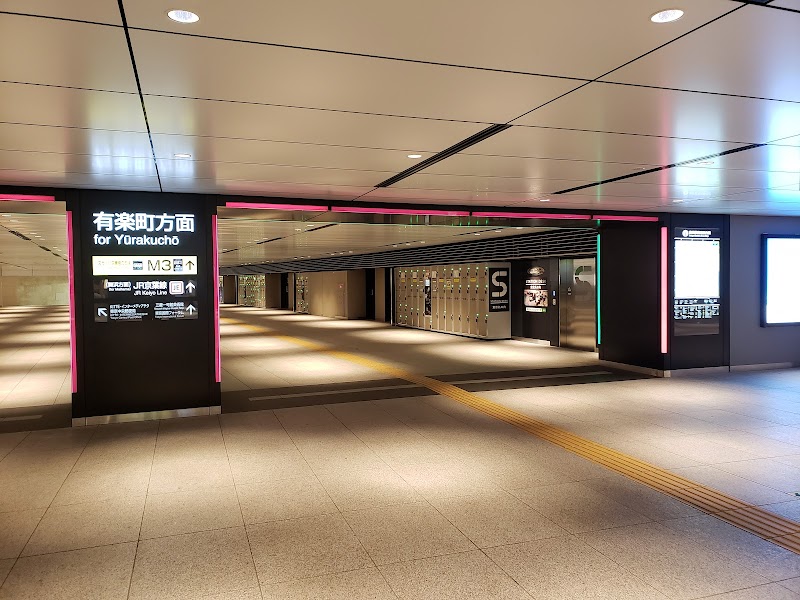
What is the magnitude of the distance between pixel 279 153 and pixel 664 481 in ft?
14.0

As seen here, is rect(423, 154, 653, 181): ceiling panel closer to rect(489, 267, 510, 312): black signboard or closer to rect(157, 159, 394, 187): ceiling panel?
rect(157, 159, 394, 187): ceiling panel

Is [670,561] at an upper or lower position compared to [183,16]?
lower

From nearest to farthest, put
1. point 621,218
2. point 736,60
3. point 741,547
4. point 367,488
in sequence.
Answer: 1. point 736,60
2. point 741,547
3. point 367,488
4. point 621,218

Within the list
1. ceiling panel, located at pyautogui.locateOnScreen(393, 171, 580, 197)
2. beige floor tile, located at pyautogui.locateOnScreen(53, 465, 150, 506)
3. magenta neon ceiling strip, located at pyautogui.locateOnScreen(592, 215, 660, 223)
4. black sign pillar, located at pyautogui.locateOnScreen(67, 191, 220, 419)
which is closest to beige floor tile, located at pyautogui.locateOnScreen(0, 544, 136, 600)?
beige floor tile, located at pyautogui.locateOnScreen(53, 465, 150, 506)

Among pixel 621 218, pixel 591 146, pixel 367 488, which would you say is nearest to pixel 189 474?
pixel 367 488

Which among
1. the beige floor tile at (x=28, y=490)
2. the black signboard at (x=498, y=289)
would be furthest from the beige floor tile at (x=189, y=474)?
the black signboard at (x=498, y=289)

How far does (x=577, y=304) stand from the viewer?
1401 centimetres

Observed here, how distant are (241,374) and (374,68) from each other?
8.46 meters

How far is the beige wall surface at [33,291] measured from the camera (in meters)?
39.7

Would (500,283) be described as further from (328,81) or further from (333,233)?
(328,81)

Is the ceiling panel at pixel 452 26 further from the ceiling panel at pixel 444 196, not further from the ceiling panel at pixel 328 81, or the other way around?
the ceiling panel at pixel 444 196

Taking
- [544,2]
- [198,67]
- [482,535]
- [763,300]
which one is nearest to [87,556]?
[482,535]

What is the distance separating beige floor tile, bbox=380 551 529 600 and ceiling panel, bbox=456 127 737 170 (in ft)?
9.84

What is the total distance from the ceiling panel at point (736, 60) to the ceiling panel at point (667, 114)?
156 mm
